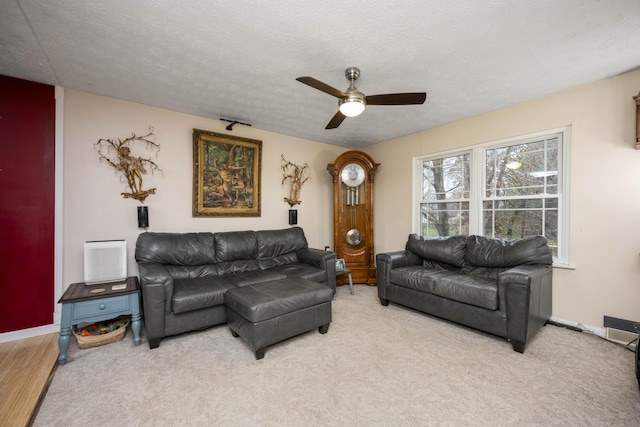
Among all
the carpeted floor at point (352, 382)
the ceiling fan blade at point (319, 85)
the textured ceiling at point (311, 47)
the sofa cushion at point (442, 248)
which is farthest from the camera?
the sofa cushion at point (442, 248)

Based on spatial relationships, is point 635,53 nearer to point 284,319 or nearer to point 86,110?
point 284,319

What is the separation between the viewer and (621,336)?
244cm

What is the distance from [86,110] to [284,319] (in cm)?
310

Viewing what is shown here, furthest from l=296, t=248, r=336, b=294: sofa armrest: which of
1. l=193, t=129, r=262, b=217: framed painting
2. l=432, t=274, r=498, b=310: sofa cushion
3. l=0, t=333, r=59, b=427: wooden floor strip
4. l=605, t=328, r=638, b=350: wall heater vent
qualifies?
l=605, t=328, r=638, b=350: wall heater vent

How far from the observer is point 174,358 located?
2.20 metres

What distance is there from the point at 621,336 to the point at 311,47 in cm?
380

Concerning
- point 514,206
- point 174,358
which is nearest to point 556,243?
point 514,206

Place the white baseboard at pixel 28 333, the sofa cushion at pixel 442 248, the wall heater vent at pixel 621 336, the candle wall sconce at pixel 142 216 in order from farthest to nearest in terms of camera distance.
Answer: the sofa cushion at pixel 442 248
the candle wall sconce at pixel 142 216
the white baseboard at pixel 28 333
the wall heater vent at pixel 621 336

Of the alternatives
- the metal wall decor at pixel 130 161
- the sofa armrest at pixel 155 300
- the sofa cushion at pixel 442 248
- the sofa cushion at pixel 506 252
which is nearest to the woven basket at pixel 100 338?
the sofa armrest at pixel 155 300

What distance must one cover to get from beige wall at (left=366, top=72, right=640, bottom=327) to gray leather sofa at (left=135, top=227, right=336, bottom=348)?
2694 mm

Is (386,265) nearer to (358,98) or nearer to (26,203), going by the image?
(358,98)

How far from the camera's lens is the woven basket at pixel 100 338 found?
2318 mm

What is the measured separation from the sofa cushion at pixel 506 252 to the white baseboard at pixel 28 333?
463 cm

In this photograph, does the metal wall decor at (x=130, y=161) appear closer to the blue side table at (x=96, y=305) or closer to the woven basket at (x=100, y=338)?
the blue side table at (x=96, y=305)
